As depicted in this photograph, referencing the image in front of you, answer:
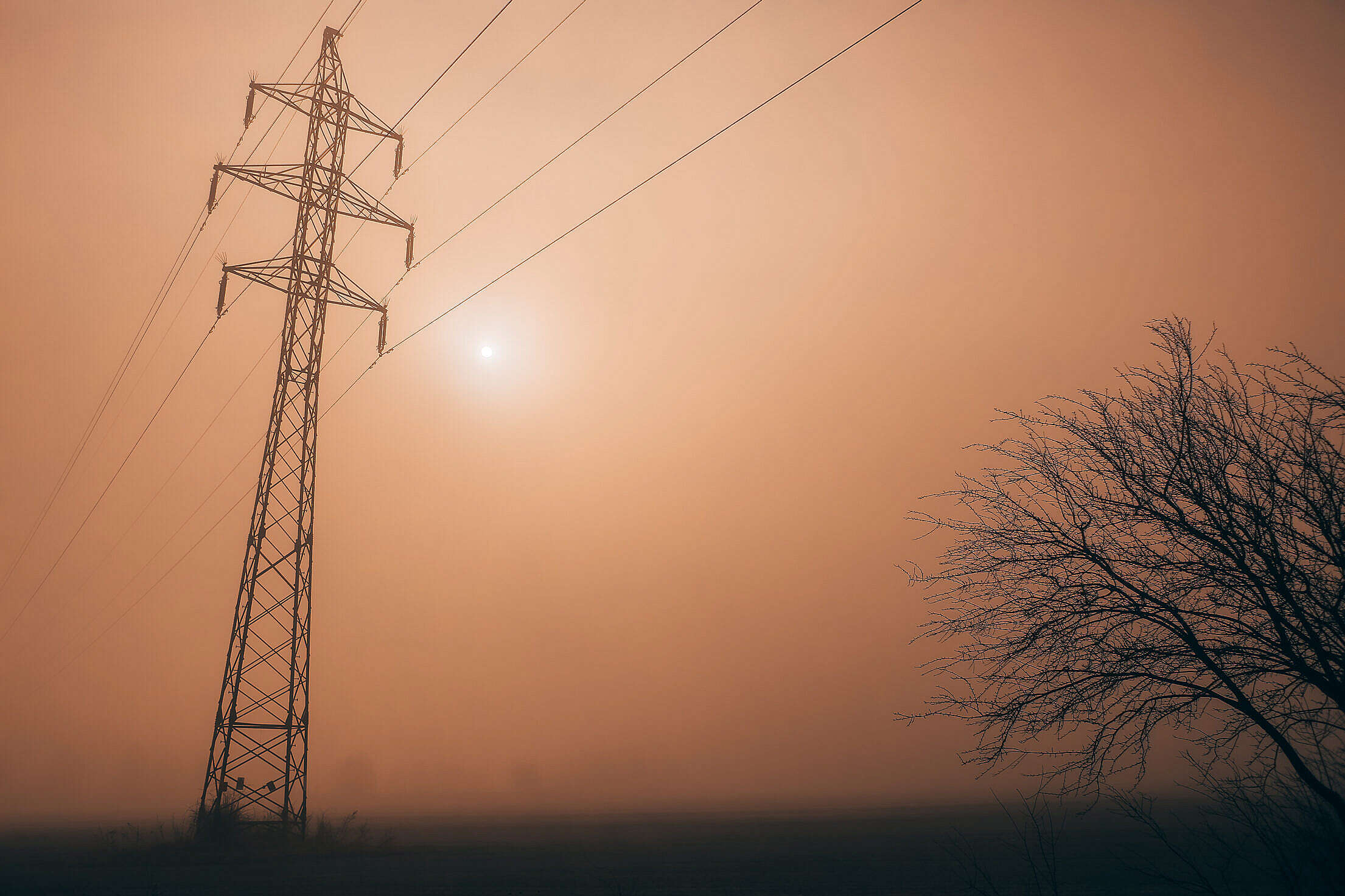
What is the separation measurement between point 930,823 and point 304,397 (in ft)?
171

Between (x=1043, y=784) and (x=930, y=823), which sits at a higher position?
(x=1043, y=784)

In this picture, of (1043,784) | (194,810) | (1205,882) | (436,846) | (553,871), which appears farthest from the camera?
(436,846)

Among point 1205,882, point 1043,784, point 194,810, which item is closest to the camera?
point 1205,882

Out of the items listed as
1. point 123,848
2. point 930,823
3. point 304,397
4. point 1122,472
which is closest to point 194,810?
point 123,848

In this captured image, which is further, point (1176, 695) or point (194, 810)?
point (194, 810)

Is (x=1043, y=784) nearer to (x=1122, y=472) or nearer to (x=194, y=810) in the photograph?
(x=1122, y=472)

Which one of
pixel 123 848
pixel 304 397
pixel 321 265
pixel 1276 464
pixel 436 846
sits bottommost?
pixel 436 846

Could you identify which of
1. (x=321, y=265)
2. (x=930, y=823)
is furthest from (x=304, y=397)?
(x=930, y=823)

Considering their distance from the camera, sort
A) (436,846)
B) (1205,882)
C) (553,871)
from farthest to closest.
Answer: (436,846) → (553,871) → (1205,882)

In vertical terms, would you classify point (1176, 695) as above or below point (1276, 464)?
below

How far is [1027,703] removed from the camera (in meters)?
6.27

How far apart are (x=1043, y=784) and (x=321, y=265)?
69.5ft

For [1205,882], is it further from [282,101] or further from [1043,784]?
[282,101]

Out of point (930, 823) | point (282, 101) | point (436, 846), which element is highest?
point (282, 101)
